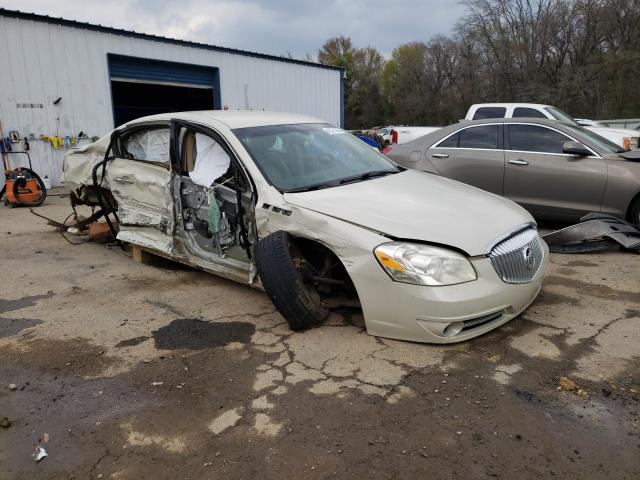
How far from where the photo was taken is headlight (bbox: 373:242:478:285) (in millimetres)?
3055

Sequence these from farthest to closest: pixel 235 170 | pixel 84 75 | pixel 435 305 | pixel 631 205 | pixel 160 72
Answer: pixel 160 72 < pixel 84 75 < pixel 631 205 < pixel 235 170 < pixel 435 305

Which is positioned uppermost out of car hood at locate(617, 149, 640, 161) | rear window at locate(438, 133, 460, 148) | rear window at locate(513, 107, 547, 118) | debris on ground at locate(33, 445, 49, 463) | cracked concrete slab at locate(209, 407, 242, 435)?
rear window at locate(513, 107, 547, 118)

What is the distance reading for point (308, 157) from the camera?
425 cm

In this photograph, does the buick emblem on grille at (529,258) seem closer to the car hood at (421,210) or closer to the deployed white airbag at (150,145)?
the car hood at (421,210)

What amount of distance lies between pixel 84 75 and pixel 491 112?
10340mm

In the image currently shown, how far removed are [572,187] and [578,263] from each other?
1467 mm

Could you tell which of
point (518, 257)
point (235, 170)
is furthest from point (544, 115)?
point (235, 170)

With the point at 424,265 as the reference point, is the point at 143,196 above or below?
above

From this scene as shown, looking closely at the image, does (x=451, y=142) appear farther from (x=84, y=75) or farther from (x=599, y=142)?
(x=84, y=75)

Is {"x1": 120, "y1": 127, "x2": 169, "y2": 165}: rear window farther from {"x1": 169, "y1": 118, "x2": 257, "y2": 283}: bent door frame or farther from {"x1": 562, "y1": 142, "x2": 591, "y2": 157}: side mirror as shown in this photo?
{"x1": 562, "y1": 142, "x2": 591, "y2": 157}: side mirror

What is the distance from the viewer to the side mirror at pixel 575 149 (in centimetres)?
604

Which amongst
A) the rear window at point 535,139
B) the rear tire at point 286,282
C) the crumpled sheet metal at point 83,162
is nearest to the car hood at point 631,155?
the rear window at point 535,139

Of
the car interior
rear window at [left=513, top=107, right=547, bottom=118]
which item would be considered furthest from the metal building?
the car interior

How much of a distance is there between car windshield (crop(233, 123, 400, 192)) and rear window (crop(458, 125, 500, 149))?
2.81 metres
